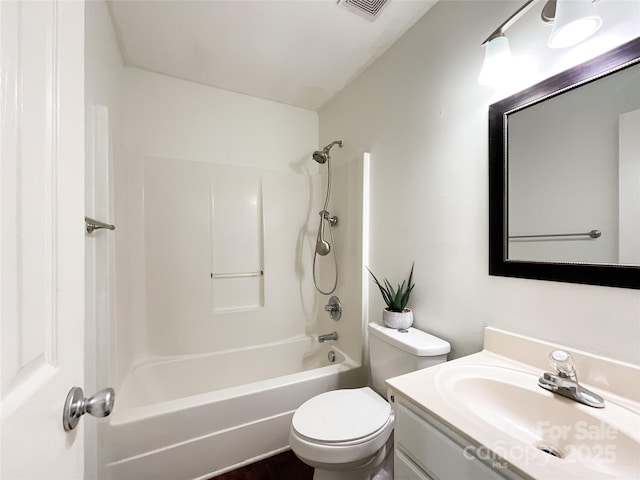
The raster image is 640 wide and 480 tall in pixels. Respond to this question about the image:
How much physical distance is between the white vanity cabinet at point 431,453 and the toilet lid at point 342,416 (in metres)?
0.27

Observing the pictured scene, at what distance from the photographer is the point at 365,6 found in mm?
1288

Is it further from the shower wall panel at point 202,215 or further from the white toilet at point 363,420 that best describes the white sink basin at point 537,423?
the shower wall panel at point 202,215

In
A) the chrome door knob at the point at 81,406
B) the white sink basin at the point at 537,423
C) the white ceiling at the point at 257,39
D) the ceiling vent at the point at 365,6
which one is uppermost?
the white ceiling at the point at 257,39

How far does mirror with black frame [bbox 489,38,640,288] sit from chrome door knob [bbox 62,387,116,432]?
1.22m

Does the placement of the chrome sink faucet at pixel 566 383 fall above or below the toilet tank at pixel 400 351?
above

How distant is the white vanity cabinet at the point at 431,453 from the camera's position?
59cm

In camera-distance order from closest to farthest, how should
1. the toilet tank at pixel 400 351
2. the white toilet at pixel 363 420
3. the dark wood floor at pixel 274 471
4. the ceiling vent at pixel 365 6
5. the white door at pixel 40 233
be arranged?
the white door at pixel 40 233 < the white toilet at pixel 363 420 < the toilet tank at pixel 400 351 < the ceiling vent at pixel 365 6 < the dark wood floor at pixel 274 471

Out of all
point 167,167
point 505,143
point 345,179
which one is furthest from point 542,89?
point 167,167

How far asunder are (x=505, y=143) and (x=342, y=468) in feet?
4.61

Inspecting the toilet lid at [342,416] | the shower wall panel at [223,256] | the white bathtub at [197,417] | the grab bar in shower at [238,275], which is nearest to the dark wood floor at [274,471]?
the white bathtub at [197,417]

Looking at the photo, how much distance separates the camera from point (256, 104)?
2166 millimetres

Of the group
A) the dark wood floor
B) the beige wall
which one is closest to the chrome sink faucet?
the beige wall

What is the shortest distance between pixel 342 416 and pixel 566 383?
0.81m

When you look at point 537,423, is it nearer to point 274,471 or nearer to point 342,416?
point 342,416
